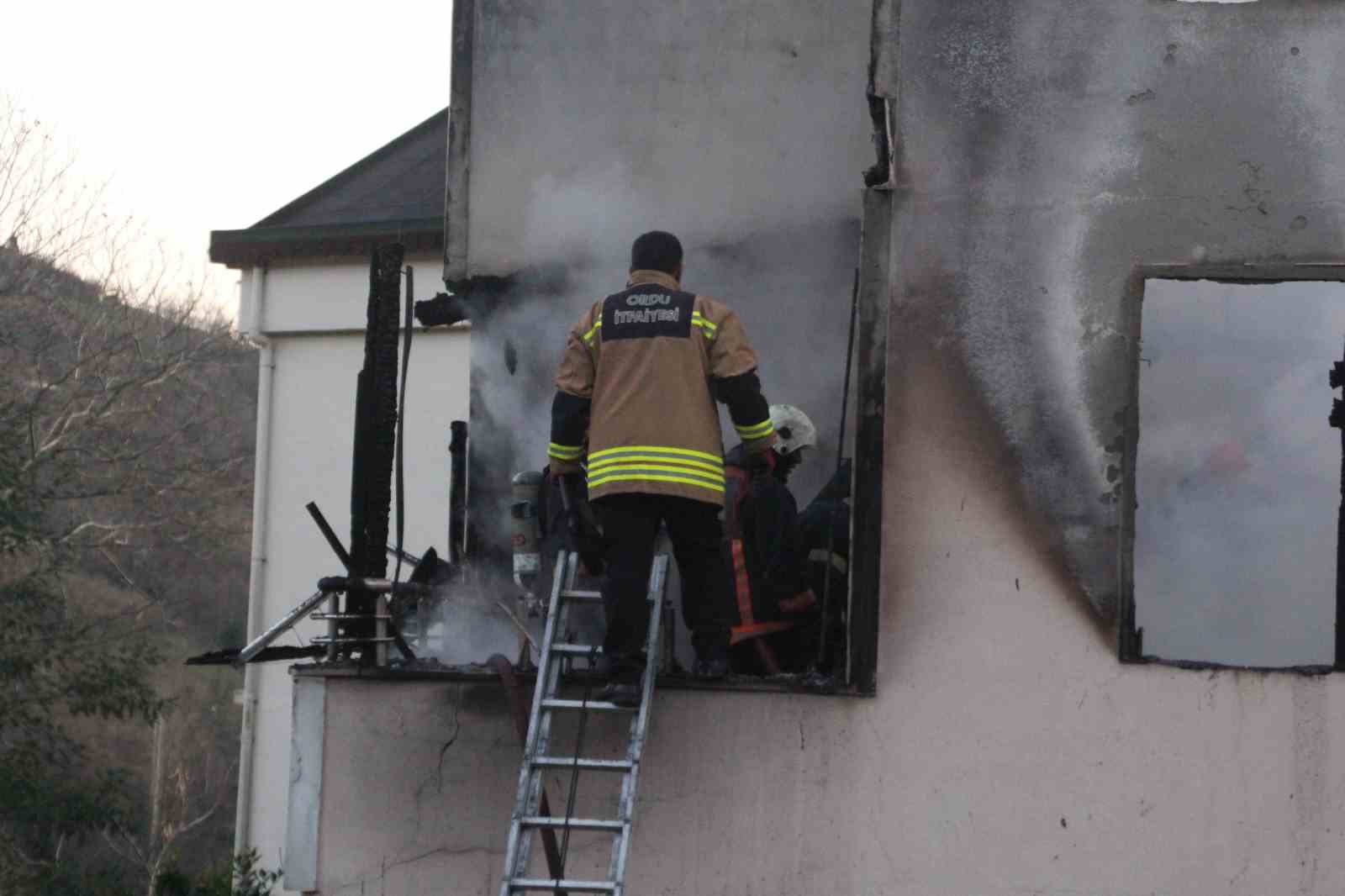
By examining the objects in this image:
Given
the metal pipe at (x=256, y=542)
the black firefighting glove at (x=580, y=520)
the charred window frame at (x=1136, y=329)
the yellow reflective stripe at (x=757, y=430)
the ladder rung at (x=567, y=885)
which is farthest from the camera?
the metal pipe at (x=256, y=542)

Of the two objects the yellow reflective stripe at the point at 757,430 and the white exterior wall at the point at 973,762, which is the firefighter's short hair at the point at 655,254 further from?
the white exterior wall at the point at 973,762

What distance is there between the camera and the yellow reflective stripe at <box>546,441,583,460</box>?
6.22m

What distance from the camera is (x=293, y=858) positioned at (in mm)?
6543

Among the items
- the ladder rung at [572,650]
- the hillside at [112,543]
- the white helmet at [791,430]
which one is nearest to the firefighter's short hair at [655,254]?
the ladder rung at [572,650]

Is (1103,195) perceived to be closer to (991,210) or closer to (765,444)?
(991,210)

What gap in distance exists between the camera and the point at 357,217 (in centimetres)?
1795

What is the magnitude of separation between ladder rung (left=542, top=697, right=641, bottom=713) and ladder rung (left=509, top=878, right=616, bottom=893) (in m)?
0.59

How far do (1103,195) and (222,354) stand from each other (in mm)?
24391

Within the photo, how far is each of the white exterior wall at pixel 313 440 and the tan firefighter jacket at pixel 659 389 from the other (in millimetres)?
10785

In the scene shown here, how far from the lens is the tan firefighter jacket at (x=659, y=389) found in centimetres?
595

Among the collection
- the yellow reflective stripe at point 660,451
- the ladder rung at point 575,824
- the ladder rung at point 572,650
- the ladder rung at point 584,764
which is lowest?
the ladder rung at point 575,824

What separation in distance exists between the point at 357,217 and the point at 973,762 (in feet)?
42.8

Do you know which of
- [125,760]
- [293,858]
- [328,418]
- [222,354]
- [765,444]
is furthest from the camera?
[125,760]

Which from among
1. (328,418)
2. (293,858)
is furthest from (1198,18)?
(328,418)
